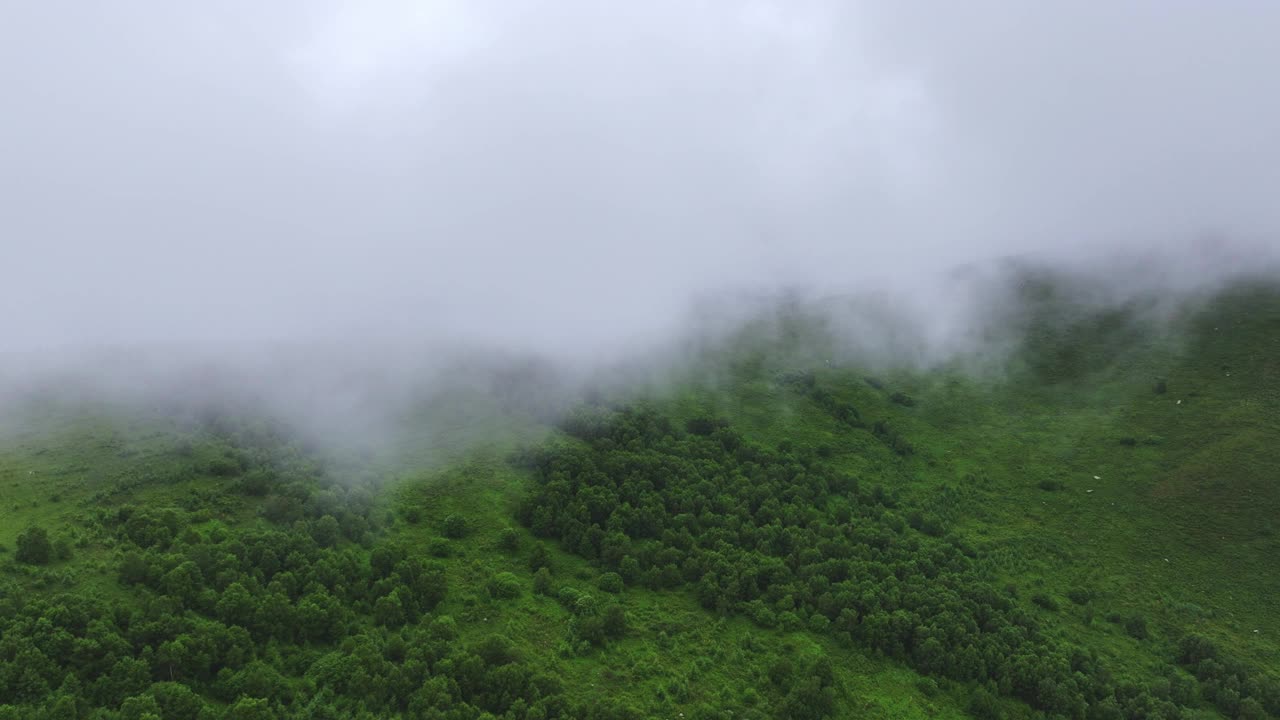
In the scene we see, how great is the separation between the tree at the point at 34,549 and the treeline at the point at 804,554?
68681mm

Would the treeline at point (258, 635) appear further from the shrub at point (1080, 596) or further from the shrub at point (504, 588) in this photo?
the shrub at point (1080, 596)

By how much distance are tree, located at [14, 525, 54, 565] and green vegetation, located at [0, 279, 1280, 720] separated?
1.73ft

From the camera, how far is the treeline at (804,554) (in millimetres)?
108000

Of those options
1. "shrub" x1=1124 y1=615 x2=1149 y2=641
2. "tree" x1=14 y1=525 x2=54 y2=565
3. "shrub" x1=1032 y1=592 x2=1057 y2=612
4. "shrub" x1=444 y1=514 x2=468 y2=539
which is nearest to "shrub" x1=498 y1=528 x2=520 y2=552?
"shrub" x1=444 y1=514 x2=468 y2=539

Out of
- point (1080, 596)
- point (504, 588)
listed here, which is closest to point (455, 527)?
point (504, 588)

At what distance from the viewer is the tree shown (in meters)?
93.2

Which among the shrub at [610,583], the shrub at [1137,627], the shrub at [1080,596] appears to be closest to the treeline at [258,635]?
the shrub at [610,583]

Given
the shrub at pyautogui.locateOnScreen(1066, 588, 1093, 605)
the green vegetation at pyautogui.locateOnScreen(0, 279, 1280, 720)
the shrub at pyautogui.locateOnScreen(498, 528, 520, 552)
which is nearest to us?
the green vegetation at pyautogui.locateOnScreen(0, 279, 1280, 720)

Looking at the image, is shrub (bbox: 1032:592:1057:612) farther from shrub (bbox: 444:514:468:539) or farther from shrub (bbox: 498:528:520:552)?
shrub (bbox: 444:514:468:539)

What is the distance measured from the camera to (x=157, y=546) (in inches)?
3959

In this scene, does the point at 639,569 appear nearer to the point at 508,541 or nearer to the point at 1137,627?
the point at 508,541

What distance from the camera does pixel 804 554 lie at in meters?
130

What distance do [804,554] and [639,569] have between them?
29029 mm

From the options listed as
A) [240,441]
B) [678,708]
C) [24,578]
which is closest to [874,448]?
[678,708]
